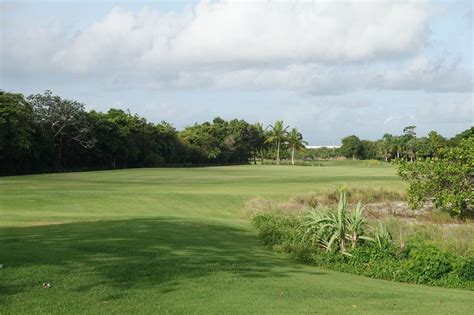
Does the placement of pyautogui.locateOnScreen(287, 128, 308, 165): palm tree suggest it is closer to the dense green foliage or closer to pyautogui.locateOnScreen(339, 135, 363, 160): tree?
pyautogui.locateOnScreen(339, 135, 363, 160): tree

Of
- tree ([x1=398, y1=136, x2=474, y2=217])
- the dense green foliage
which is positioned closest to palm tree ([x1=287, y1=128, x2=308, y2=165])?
tree ([x1=398, y1=136, x2=474, y2=217])

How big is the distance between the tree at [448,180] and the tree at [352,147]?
428 ft

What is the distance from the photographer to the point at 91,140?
261 feet

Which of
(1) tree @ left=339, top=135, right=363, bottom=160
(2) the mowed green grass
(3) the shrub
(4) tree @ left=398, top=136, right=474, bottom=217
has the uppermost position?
(1) tree @ left=339, top=135, right=363, bottom=160

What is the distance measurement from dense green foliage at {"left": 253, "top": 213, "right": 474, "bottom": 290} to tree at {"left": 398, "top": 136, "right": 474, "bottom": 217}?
1402 centimetres

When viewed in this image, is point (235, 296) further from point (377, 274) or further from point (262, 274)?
point (377, 274)

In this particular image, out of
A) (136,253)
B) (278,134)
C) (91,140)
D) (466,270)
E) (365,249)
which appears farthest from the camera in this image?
(278,134)

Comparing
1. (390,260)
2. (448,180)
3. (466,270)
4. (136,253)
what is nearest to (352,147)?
(448,180)

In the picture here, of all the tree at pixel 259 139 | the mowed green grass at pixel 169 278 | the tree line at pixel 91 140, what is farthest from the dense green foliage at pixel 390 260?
the tree at pixel 259 139

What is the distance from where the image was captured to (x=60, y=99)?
254 feet

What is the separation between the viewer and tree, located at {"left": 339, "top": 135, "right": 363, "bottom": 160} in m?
160

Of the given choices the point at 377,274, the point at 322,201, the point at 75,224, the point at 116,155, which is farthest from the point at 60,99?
the point at 377,274

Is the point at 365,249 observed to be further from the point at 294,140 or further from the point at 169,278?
the point at 294,140

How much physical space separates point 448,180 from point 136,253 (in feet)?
70.5
